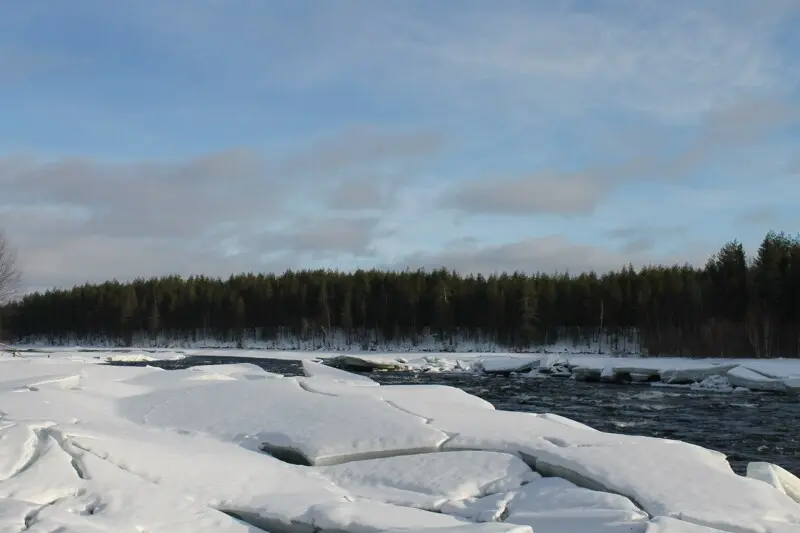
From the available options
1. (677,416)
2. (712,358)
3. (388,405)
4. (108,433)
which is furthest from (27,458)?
(712,358)

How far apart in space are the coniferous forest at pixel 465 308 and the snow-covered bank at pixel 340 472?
31198 millimetres

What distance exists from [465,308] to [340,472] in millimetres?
53688

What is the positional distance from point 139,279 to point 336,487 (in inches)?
3328

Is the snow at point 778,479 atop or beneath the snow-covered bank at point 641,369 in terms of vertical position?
atop

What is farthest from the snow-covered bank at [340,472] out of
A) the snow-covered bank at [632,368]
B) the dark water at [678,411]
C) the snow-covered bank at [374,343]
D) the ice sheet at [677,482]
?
the snow-covered bank at [374,343]

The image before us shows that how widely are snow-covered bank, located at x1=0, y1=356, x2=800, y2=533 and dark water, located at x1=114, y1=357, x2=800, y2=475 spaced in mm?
3692

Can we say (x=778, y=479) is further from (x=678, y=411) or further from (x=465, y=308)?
(x=465, y=308)

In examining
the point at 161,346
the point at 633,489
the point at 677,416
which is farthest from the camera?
the point at 161,346

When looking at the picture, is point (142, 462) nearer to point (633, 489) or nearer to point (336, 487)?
point (336, 487)

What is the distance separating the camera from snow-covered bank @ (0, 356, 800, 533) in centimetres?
594

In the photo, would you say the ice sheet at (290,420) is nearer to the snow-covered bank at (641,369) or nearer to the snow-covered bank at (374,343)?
the snow-covered bank at (641,369)

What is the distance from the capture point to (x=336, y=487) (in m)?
7.13

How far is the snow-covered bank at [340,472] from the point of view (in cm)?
594

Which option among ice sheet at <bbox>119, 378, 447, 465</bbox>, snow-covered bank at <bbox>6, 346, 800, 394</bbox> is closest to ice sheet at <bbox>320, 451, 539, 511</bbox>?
ice sheet at <bbox>119, 378, 447, 465</bbox>
